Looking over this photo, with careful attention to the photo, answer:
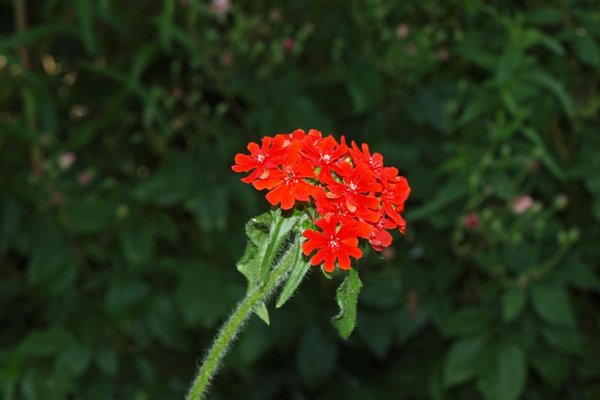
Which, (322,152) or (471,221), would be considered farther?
(471,221)

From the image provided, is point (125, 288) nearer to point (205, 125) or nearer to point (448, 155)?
point (205, 125)

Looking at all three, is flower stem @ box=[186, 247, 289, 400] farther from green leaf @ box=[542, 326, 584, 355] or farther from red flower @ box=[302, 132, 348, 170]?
green leaf @ box=[542, 326, 584, 355]

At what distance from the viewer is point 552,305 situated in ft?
7.50

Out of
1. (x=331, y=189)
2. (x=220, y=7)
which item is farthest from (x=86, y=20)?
(x=331, y=189)

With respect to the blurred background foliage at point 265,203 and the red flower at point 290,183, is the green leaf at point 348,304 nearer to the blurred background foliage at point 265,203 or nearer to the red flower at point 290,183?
the red flower at point 290,183

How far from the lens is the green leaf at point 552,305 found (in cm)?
227

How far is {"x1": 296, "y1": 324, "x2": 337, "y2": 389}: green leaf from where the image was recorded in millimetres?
2479

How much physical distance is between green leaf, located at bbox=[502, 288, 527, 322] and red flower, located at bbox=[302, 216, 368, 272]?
126 cm

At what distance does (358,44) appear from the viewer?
8.80 feet

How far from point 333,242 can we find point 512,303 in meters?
1.31

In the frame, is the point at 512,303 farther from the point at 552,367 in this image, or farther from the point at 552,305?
the point at 552,367

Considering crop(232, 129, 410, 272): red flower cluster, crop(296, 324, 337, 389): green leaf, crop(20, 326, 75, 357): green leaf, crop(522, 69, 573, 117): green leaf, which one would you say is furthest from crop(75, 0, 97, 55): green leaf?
crop(232, 129, 410, 272): red flower cluster

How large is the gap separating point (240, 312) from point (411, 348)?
5.57ft

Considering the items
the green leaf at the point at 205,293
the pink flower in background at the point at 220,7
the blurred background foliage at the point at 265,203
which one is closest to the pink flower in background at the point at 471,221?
the blurred background foliage at the point at 265,203
